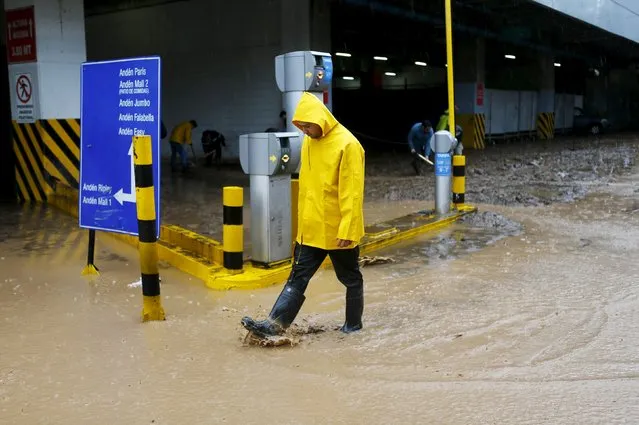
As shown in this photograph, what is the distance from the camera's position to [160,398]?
3691 mm

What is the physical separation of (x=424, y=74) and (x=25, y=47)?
2467cm

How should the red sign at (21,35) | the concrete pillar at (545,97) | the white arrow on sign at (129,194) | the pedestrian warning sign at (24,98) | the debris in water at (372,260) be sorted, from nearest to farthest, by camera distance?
the white arrow on sign at (129,194) < the debris in water at (372,260) < the red sign at (21,35) < the pedestrian warning sign at (24,98) < the concrete pillar at (545,97)

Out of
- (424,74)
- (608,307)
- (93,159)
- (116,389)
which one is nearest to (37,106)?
(93,159)

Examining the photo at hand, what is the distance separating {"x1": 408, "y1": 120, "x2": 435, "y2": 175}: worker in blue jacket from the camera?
1491 centimetres

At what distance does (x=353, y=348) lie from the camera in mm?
4441

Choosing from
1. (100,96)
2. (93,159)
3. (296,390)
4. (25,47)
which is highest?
(25,47)

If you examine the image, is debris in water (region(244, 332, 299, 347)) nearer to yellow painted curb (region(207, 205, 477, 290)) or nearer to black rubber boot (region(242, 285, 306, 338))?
black rubber boot (region(242, 285, 306, 338))

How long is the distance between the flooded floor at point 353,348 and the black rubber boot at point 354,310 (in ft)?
0.44

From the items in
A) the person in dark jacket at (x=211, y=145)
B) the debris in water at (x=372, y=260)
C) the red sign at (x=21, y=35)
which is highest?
the red sign at (x=21, y=35)

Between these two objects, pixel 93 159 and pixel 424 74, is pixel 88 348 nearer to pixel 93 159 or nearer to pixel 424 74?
pixel 93 159

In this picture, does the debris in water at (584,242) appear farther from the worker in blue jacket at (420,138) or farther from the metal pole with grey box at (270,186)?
the worker in blue jacket at (420,138)

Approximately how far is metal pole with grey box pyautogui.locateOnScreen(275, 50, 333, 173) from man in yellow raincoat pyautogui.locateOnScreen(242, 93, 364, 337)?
1716 mm

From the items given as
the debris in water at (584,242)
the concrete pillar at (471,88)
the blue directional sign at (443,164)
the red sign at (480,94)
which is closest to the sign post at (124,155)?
the blue directional sign at (443,164)

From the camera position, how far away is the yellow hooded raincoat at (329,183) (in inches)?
170
